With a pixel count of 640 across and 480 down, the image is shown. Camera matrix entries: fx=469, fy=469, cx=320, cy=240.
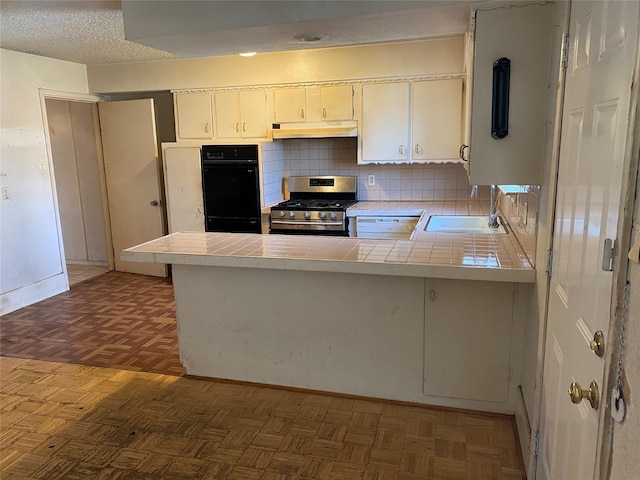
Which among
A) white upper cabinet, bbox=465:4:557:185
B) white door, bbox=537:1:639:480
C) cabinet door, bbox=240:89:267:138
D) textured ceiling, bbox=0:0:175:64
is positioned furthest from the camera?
cabinet door, bbox=240:89:267:138

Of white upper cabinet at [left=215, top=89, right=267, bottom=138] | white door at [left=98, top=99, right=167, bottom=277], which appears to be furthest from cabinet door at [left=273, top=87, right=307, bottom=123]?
white door at [left=98, top=99, right=167, bottom=277]

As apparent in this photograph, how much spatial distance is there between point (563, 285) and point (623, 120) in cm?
68

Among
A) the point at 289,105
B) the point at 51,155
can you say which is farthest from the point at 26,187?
the point at 289,105

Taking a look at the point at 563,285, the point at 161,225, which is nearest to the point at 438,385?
the point at 563,285

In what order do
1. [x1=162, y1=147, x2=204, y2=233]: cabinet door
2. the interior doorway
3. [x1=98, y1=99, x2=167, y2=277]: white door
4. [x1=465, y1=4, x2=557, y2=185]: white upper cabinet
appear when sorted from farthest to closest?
the interior doorway → [x1=98, y1=99, x2=167, y2=277]: white door → [x1=162, y1=147, x2=204, y2=233]: cabinet door → [x1=465, y1=4, x2=557, y2=185]: white upper cabinet

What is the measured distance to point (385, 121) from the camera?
14.4 feet

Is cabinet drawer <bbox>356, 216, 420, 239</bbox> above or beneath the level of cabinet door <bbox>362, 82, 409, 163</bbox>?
beneath

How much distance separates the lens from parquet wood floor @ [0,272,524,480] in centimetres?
215

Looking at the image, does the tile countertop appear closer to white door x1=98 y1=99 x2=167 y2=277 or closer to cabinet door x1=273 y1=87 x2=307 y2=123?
cabinet door x1=273 y1=87 x2=307 y2=123

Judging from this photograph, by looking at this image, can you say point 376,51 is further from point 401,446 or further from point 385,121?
point 401,446

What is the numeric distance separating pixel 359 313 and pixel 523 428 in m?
0.96

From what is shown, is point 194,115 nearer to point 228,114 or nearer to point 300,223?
point 228,114

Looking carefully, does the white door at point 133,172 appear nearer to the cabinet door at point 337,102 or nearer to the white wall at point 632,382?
the cabinet door at point 337,102

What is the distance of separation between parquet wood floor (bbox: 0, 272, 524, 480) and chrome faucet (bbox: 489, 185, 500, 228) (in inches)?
62.8
